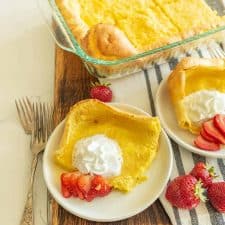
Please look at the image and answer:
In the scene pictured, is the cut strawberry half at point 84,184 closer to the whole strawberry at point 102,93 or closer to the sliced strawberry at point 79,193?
the sliced strawberry at point 79,193

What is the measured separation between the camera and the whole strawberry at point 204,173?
1.25 metres

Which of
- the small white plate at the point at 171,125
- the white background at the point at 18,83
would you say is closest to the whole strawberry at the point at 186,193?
the small white plate at the point at 171,125

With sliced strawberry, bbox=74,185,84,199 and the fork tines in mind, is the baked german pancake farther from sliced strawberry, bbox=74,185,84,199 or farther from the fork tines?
sliced strawberry, bbox=74,185,84,199

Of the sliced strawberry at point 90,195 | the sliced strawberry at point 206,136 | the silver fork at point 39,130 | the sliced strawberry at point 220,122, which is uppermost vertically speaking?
the silver fork at point 39,130

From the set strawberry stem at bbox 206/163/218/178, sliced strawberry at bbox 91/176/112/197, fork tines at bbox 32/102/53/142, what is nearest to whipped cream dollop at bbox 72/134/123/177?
sliced strawberry at bbox 91/176/112/197

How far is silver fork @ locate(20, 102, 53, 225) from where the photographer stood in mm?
1294

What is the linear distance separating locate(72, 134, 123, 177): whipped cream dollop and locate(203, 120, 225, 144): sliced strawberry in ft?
0.82

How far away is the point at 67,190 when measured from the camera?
4.05ft

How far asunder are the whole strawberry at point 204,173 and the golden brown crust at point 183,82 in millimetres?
127

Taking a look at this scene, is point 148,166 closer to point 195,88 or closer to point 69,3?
point 195,88

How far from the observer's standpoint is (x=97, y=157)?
1253mm

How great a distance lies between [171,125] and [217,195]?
26 cm

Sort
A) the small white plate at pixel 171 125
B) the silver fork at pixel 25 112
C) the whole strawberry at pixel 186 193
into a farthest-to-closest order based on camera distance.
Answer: the silver fork at pixel 25 112
the small white plate at pixel 171 125
the whole strawberry at pixel 186 193

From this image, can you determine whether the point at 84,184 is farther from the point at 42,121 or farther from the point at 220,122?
the point at 220,122
